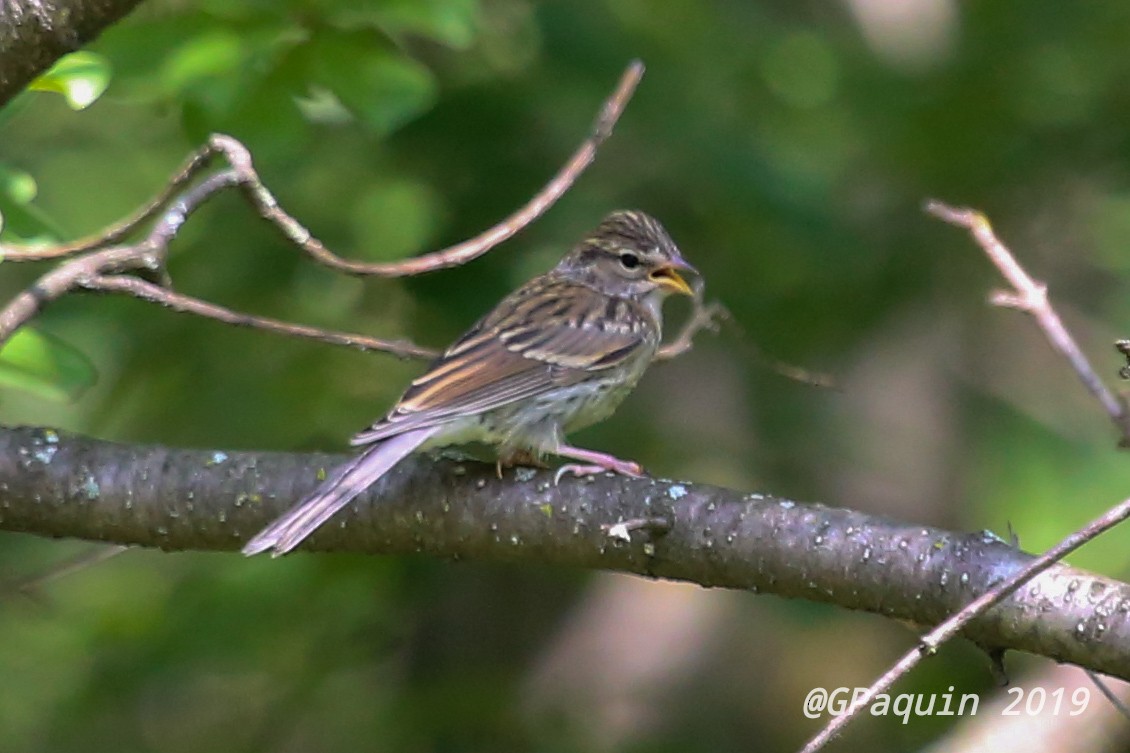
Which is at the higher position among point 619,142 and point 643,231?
point 619,142

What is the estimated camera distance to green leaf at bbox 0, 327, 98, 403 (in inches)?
132

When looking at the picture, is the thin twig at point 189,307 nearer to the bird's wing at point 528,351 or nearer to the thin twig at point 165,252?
the thin twig at point 165,252

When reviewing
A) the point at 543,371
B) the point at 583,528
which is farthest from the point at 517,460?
the point at 583,528

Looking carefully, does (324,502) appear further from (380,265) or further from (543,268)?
(543,268)

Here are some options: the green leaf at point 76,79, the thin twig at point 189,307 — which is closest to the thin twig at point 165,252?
the thin twig at point 189,307

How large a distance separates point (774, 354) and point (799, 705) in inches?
83.4

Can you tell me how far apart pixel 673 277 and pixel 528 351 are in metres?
0.86

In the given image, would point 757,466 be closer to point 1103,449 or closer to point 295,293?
point 1103,449

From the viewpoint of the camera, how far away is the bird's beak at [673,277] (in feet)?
16.2

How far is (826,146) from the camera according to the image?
5.36 meters

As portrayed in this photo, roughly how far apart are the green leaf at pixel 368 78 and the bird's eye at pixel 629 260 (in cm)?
129

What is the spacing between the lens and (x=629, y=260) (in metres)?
5.12

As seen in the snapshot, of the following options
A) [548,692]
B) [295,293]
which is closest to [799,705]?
[548,692]

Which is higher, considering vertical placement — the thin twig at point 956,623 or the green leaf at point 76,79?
the green leaf at point 76,79
